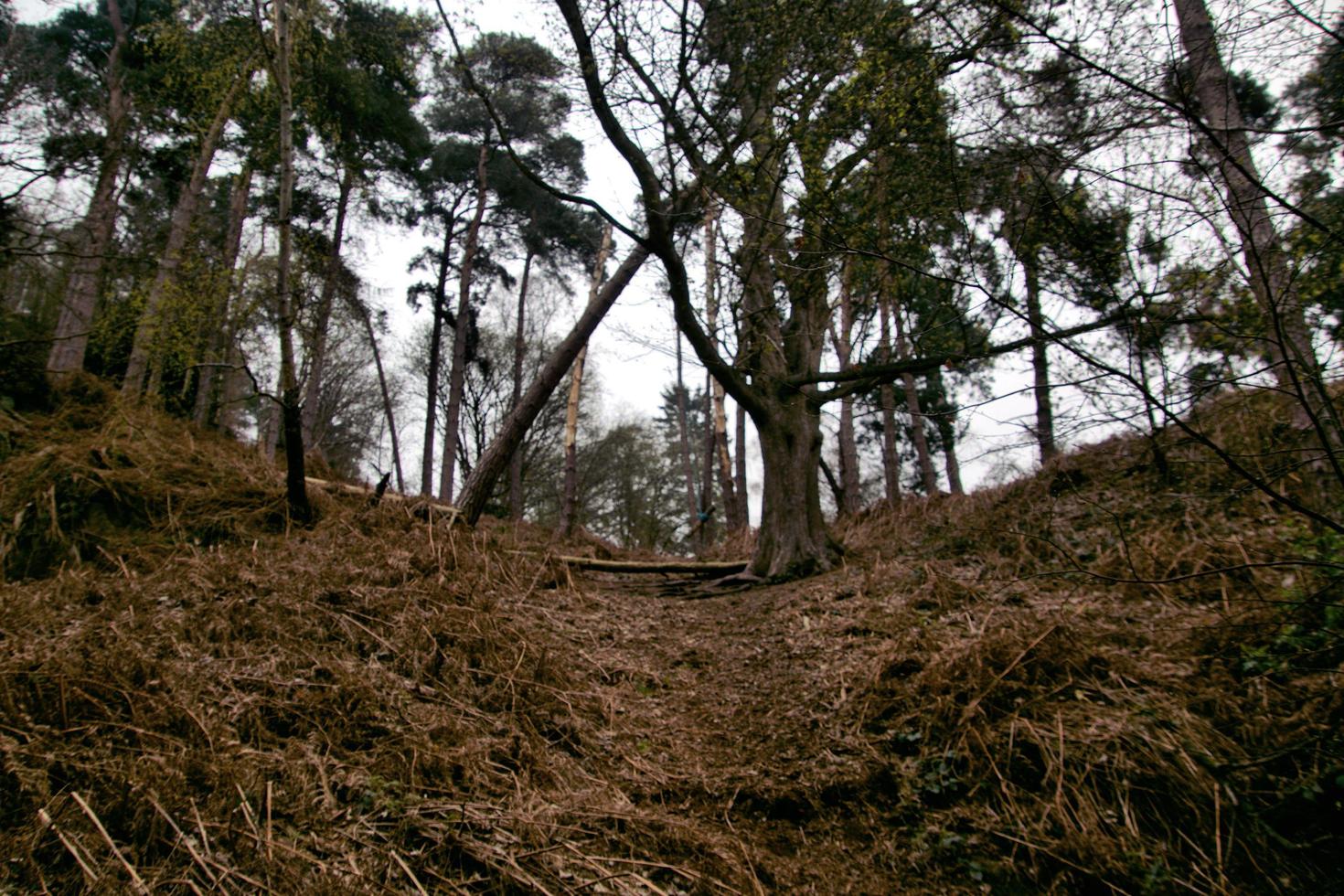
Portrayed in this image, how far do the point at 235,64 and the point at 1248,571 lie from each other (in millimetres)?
11697

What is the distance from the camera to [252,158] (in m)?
9.88

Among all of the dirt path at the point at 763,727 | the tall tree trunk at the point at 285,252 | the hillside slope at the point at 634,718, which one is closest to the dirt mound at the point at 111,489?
the hillside slope at the point at 634,718

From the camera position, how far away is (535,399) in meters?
6.37

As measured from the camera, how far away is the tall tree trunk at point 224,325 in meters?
8.32

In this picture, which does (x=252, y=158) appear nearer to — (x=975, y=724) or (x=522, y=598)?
(x=522, y=598)

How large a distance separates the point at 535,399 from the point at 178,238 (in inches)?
258

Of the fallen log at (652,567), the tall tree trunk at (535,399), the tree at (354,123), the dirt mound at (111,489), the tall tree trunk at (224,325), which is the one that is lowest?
the fallen log at (652,567)

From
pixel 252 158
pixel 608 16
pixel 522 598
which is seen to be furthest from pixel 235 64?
pixel 522 598

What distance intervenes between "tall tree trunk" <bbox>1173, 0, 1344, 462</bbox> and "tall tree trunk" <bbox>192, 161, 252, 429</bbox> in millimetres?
9277

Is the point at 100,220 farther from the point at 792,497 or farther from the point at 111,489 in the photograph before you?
the point at 792,497

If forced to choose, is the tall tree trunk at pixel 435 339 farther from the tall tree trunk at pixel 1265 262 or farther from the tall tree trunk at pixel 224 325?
the tall tree trunk at pixel 1265 262

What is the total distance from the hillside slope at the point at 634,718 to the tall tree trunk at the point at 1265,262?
0.33m

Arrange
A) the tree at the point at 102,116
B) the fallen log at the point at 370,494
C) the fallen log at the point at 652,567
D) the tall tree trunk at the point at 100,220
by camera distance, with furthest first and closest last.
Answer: the tree at the point at 102,116, the tall tree trunk at the point at 100,220, the fallen log at the point at 652,567, the fallen log at the point at 370,494

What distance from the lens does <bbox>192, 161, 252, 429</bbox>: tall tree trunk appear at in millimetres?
8320
